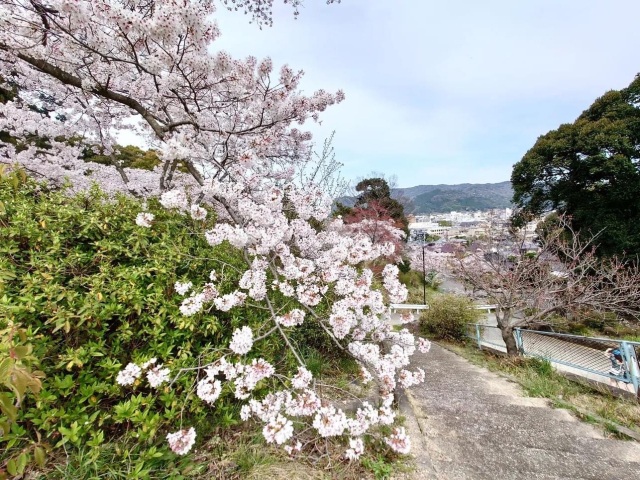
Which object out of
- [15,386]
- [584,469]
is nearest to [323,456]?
[15,386]

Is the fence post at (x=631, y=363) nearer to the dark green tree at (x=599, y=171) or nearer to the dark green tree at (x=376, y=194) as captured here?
the dark green tree at (x=599, y=171)

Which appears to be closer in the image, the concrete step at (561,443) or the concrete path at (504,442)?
the concrete path at (504,442)

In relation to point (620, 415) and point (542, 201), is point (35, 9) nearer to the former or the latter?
point (620, 415)

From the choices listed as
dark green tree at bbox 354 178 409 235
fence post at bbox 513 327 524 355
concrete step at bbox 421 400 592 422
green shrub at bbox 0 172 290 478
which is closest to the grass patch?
concrete step at bbox 421 400 592 422

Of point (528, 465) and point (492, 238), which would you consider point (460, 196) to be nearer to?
point (492, 238)

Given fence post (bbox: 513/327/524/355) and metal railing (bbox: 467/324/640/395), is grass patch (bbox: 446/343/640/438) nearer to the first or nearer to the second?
metal railing (bbox: 467/324/640/395)

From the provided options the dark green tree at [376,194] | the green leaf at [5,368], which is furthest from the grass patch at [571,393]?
the dark green tree at [376,194]

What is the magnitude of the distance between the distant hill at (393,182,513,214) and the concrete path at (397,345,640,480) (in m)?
123

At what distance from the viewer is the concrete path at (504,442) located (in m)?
2.32

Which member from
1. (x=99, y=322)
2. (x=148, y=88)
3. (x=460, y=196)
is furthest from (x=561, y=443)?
(x=460, y=196)

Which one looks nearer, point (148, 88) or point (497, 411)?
point (497, 411)

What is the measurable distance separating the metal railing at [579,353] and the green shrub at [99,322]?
5368mm

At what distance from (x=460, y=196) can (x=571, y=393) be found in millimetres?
161561

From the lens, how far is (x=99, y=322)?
1735 mm
